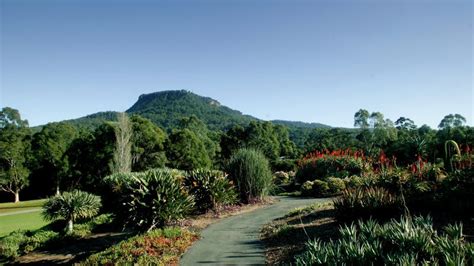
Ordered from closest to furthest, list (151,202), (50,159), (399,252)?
(399,252)
(151,202)
(50,159)

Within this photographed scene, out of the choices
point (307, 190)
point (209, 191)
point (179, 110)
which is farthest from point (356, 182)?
point (179, 110)

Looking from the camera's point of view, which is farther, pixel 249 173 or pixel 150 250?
pixel 249 173

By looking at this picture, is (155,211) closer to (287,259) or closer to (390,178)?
(287,259)

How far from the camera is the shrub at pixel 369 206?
31.5 ft

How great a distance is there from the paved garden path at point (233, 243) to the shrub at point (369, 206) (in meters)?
2.44

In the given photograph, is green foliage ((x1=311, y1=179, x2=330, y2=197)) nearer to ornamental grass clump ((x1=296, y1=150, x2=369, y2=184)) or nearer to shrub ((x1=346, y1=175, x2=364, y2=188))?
shrub ((x1=346, y1=175, x2=364, y2=188))

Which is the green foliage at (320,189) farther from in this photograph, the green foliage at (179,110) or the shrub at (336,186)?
the green foliage at (179,110)

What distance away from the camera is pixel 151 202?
1148 cm

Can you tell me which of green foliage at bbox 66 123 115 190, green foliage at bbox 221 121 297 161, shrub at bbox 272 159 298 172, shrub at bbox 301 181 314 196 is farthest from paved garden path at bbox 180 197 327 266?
green foliage at bbox 221 121 297 161

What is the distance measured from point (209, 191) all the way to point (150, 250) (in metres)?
6.26

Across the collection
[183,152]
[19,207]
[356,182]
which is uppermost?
[183,152]

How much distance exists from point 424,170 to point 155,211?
9491 millimetres

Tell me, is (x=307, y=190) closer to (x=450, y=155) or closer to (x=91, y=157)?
(x=450, y=155)

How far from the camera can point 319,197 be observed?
19109mm
